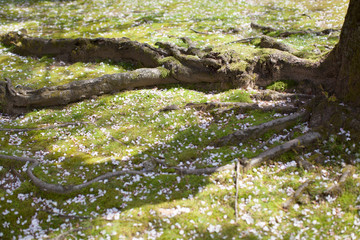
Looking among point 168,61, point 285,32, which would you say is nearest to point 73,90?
point 168,61

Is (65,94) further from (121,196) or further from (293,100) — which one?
(293,100)

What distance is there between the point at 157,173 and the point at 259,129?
3.17 meters

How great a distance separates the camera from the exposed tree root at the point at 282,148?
6.68 m

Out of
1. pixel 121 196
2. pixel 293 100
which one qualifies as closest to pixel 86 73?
pixel 121 196

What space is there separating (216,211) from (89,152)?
413 centimetres

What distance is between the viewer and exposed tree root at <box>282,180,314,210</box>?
224 inches

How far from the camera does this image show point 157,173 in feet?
22.6

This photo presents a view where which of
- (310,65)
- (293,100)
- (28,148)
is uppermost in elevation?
(310,65)

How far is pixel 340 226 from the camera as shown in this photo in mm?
5141

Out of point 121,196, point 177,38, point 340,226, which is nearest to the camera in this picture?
point 340,226

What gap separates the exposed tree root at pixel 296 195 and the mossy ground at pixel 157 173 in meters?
0.13

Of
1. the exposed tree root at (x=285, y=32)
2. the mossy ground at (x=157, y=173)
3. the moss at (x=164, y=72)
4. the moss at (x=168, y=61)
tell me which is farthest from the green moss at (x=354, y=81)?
the exposed tree root at (x=285, y=32)

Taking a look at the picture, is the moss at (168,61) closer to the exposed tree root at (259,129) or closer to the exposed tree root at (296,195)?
the exposed tree root at (259,129)

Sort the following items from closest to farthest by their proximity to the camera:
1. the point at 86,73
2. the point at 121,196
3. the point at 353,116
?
the point at 121,196, the point at 353,116, the point at 86,73
